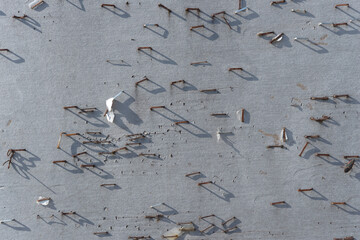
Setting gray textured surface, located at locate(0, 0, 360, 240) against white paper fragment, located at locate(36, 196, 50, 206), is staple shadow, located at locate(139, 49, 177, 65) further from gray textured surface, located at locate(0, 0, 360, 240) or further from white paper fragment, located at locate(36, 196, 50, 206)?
white paper fragment, located at locate(36, 196, 50, 206)

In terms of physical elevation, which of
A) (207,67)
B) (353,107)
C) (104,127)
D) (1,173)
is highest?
(207,67)

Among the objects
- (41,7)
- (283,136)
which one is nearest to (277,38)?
(283,136)

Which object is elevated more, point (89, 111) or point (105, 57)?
point (105, 57)

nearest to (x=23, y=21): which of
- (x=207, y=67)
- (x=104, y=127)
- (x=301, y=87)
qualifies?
(x=104, y=127)

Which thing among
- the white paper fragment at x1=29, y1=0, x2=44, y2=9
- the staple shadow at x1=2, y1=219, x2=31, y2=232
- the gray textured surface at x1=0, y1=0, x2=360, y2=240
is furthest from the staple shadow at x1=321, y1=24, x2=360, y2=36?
the staple shadow at x1=2, y1=219, x2=31, y2=232

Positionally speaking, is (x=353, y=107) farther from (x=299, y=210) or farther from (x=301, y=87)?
(x=299, y=210)
